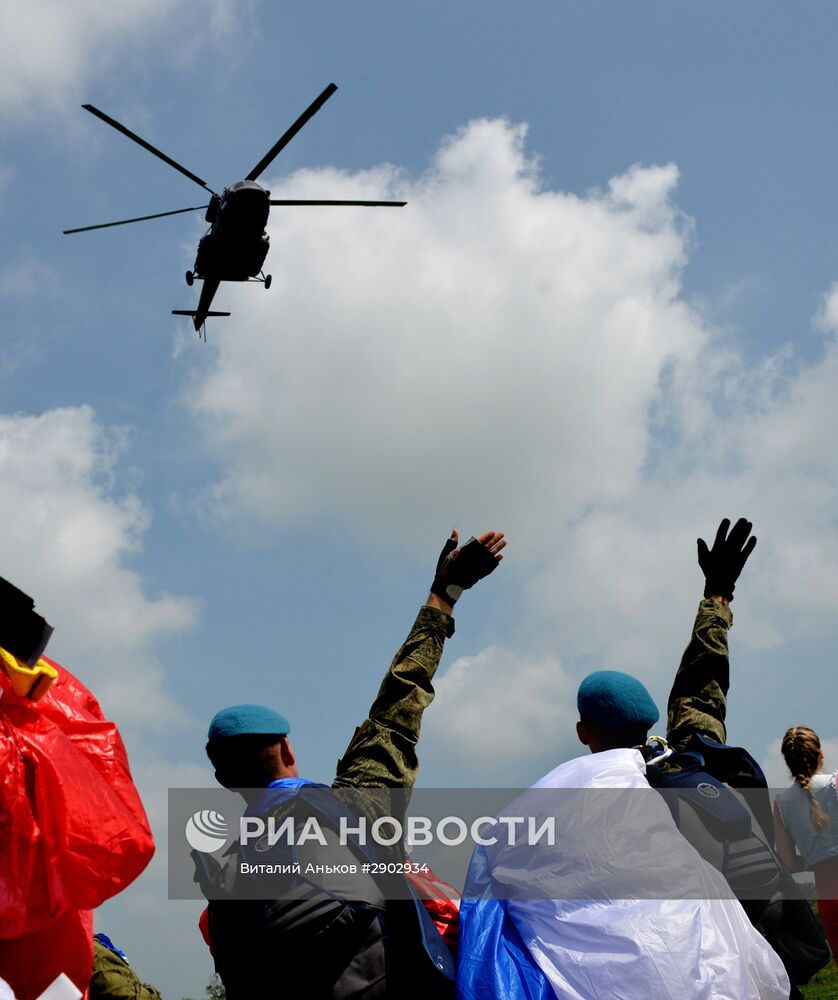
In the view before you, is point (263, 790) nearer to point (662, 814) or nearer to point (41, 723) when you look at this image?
point (41, 723)

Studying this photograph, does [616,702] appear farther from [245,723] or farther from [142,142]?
[142,142]

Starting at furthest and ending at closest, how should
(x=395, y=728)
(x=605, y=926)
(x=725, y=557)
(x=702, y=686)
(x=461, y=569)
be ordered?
(x=725, y=557)
(x=702, y=686)
(x=461, y=569)
(x=395, y=728)
(x=605, y=926)

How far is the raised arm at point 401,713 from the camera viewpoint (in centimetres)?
309

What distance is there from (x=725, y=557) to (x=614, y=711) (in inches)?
52.6

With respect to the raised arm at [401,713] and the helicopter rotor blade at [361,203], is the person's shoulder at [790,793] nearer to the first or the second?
the raised arm at [401,713]

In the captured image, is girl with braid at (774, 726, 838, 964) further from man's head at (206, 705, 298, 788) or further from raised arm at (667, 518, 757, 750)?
man's head at (206, 705, 298, 788)

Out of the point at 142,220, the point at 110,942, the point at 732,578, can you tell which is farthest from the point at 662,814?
the point at 142,220

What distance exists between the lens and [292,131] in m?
15.9

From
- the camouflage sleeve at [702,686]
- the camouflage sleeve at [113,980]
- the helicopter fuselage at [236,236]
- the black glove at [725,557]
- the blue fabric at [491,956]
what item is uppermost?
the helicopter fuselage at [236,236]

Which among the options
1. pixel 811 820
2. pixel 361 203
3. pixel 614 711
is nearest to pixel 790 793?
pixel 811 820

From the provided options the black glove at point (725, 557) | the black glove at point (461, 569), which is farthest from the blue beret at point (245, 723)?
the black glove at point (725, 557)

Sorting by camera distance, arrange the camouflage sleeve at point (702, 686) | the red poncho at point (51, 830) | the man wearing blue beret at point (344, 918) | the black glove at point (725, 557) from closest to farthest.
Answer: the red poncho at point (51, 830), the man wearing blue beret at point (344, 918), the camouflage sleeve at point (702, 686), the black glove at point (725, 557)

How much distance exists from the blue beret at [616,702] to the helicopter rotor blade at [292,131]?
530 inches

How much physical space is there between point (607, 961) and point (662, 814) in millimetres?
480
